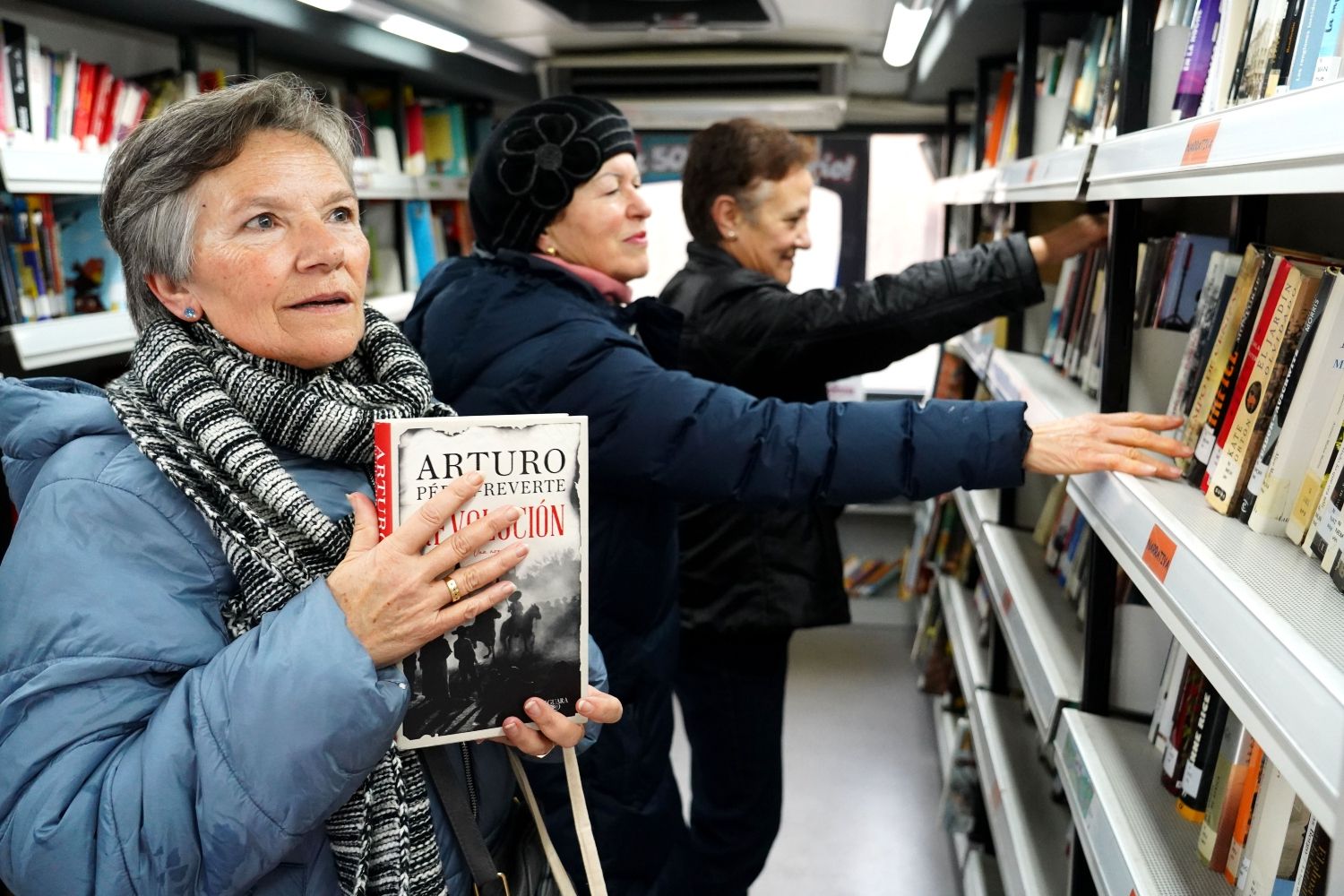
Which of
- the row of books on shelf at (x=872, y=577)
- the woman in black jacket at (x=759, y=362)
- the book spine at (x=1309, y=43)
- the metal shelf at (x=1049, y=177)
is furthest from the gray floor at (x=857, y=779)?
the book spine at (x=1309, y=43)

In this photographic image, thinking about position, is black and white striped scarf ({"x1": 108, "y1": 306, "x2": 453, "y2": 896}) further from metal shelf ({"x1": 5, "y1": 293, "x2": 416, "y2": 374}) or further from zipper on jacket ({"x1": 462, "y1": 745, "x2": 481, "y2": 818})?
metal shelf ({"x1": 5, "y1": 293, "x2": 416, "y2": 374})

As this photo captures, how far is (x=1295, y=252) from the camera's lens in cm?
124

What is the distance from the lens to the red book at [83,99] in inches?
110

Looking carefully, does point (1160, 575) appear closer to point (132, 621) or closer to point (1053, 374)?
point (132, 621)

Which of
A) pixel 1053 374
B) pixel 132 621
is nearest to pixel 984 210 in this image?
pixel 1053 374

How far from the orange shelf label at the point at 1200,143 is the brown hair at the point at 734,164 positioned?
1407 millimetres

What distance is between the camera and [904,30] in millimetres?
2850

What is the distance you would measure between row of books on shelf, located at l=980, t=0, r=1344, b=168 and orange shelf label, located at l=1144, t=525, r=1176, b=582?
467 mm

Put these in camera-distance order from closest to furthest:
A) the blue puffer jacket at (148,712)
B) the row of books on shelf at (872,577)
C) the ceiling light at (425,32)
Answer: the blue puffer jacket at (148,712) < the ceiling light at (425,32) < the row of books on shelf at (872,577)

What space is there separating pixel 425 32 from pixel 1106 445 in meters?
2.96

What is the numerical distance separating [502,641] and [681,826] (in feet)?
3.37

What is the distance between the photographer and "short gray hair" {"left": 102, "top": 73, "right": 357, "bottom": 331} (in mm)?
1133

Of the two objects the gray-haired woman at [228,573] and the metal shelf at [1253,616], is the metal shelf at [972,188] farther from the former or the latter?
the gray-haired woman at [228,573]

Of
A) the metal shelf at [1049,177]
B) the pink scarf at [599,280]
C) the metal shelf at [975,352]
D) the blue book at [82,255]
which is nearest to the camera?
the metal shelf at [1049,177]
